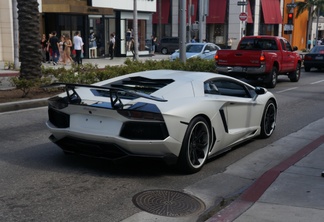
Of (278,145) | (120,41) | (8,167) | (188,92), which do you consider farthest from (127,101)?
(120,41)

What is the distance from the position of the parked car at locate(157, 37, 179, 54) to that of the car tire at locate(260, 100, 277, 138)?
34474mm

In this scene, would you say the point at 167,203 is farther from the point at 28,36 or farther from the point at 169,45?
the point at 169,45

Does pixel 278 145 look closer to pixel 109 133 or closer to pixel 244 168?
pixel 244 168

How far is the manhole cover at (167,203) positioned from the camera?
468cm

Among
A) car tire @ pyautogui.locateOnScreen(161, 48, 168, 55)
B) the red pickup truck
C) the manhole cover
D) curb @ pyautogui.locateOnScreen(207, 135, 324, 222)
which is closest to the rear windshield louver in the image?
the manhole cover

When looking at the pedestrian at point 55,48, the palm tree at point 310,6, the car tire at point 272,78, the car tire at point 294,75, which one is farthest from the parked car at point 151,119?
the palm tree at point 310,6

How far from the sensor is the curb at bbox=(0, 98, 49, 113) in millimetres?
10586

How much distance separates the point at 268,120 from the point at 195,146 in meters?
2.84

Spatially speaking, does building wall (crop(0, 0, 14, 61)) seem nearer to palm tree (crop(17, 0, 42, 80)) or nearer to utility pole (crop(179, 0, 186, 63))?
utility pole (crop(179, 0, 186, 63))

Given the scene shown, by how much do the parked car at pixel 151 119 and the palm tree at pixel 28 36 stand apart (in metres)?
7.22

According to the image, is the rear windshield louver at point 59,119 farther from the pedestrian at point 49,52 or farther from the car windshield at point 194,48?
the pedestrian at point 49,52

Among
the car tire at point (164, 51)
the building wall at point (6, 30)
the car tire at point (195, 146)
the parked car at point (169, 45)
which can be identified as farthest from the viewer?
the car tire at point (164, 51)

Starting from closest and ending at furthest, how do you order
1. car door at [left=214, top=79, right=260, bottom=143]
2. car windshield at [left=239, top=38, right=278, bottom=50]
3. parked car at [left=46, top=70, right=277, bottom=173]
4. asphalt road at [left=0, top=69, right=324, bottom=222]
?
asphalt road at [left=0, top=69, right=324, bottom=222], parked car at [left=46, top=70, right=277, bottom=173], car door at [left=214, top=79, right=260, bottom=143], car windshield at [left=239, top=38, right=278, bottom=50]

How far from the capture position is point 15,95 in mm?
12320
